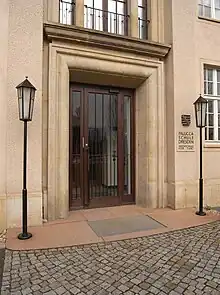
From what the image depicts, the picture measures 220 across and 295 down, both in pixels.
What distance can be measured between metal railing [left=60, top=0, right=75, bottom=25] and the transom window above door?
0.30 m

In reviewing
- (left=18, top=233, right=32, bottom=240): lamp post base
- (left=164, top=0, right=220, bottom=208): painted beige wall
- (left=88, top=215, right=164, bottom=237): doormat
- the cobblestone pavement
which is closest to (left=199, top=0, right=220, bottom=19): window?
(left=164, top=0, right=220, bottom=208): painted beige wall

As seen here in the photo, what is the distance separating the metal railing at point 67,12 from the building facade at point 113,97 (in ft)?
0.07

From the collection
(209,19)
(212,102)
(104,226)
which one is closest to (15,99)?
(104,226)

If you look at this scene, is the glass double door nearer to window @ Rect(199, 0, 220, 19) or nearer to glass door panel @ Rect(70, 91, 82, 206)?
glass door panel @ Rect(70, 91, 82, 206)

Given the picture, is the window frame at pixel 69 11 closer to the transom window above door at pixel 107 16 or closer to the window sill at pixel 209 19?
the transom window above door at pixel 107 16

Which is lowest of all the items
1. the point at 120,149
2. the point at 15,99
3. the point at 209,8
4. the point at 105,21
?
the point at 120,149

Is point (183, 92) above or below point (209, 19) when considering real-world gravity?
below

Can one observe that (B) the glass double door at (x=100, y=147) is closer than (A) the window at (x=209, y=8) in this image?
Yes

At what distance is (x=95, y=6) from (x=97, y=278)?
18.2 ft

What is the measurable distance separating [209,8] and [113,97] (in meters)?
3.67

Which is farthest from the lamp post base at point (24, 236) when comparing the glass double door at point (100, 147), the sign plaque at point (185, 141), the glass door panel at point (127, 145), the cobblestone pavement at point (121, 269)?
the sign plaque at point (185, 141)

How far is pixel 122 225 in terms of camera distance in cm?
448

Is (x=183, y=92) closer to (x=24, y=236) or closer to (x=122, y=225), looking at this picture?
(x=122, y=225)

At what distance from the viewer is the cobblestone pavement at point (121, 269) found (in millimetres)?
2531
